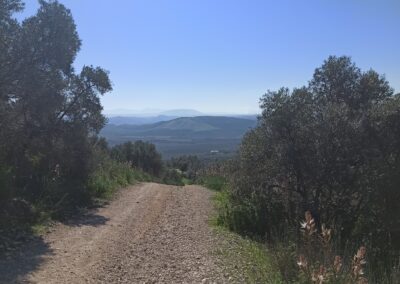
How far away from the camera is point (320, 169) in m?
11.3

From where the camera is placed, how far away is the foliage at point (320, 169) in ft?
36.0

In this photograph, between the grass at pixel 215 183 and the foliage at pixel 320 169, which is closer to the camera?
the foliage at pixel 320 169

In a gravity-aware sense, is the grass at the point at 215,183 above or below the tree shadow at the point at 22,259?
below

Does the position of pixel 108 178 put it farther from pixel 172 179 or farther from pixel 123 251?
pixel 172 179

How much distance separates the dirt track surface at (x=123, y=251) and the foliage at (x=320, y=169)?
176 cm

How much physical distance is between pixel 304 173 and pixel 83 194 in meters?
7.53

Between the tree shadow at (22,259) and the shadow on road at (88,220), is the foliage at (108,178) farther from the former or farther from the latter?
the tree shadow at (22,259)

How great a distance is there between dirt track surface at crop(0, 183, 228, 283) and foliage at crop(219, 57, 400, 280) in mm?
1758

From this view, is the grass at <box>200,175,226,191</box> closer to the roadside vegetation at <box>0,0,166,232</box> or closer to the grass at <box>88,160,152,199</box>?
the grass at <box>88,160,152,199</box>

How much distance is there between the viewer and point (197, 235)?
1088cm

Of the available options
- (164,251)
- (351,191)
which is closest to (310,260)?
(164,251)

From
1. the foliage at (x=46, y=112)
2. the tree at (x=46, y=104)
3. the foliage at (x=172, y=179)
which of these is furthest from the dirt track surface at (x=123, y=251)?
the foliage at (x=172, y=179)

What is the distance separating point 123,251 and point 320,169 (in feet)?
17.1

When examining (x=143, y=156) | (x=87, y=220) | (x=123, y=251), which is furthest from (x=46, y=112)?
(x=143, y=156)
